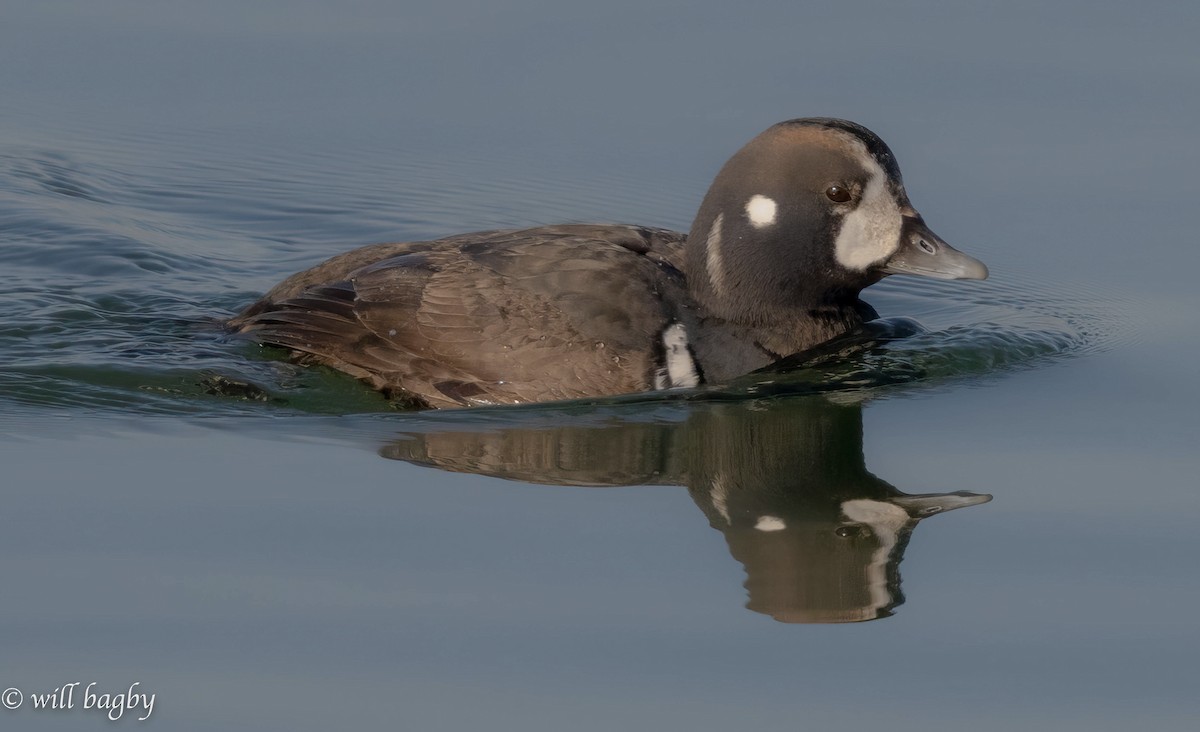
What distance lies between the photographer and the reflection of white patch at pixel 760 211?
8750mm

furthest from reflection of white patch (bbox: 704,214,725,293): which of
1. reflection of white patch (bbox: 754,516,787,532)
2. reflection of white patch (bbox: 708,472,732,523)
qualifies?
reflection of white patch (bbox: 754,516,787,532)

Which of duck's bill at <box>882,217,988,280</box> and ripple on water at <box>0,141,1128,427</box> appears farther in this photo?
duck's bill at <box>882,217,988,280</box>

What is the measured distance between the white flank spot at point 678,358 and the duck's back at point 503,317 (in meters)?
0.04

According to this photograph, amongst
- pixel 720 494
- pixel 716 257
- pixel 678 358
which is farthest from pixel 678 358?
pixel 720 494

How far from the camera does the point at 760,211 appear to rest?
8758 mm

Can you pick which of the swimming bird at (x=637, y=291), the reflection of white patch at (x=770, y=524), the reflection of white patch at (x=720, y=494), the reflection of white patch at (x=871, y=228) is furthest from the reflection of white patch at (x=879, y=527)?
the reflection of white patch at (x=871, y=228)

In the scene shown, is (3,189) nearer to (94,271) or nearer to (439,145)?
(94,271)

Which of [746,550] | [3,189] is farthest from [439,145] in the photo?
[746,550]

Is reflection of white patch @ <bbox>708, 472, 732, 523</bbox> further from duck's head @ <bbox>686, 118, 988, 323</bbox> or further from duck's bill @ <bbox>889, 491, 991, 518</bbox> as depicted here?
duck's head @ <bbox>686, 118, 988, 323</bbox>

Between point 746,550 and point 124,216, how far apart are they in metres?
6.26

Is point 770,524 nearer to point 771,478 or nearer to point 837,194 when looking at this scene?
point 771,478

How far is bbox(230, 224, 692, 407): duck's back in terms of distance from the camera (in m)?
8.30

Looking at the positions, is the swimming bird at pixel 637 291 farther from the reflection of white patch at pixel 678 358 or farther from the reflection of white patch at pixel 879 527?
the reflection of white patch at pixel 879 527

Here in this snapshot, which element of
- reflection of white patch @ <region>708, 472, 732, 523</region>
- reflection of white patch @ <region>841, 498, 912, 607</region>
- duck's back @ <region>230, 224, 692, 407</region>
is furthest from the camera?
duck's back @ <region>230, 224, 692, 407</region>
